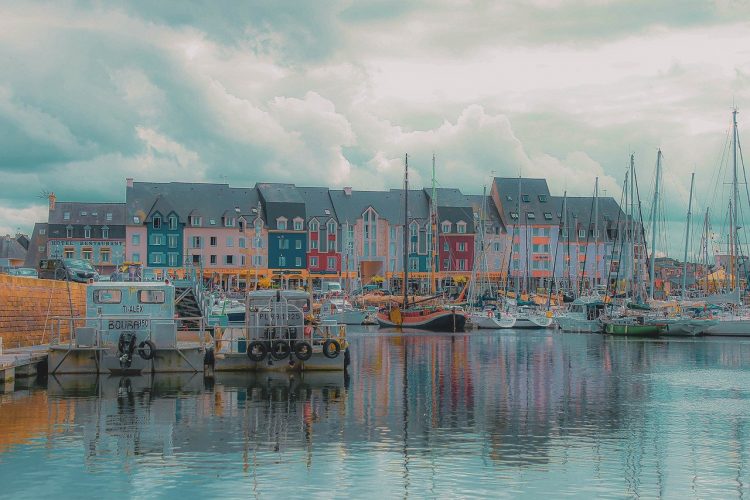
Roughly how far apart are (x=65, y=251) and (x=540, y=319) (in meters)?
64.1

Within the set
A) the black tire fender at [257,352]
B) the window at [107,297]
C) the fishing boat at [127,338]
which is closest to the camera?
the fishing boat at [127,338]

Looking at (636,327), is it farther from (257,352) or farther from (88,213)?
(88,213)

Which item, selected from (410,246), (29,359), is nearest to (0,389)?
(29,359)

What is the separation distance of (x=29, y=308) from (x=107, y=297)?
7.28 metres

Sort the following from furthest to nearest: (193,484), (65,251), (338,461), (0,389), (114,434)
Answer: (65,251) < (0,389) < (114,434) < (338,461) < (193,484)

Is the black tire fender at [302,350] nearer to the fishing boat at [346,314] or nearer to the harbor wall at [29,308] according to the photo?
the harbor wall at [29,308]

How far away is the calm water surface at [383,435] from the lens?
2261cm

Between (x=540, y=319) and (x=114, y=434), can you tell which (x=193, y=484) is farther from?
(x=540, y=319)

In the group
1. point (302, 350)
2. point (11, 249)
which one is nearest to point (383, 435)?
point (302, 350)

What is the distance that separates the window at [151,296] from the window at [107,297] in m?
0.89

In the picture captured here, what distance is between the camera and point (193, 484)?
22266 millimetres

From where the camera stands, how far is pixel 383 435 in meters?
29.3

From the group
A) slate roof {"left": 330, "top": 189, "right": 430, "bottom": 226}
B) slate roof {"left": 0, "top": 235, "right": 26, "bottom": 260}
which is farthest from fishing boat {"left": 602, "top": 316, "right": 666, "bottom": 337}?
slate roof {"left": 0, "top": 235, "right": 26, "bottom": 260}

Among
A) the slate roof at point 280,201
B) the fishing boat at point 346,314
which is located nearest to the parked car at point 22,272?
the fishing boat at point 346,314
